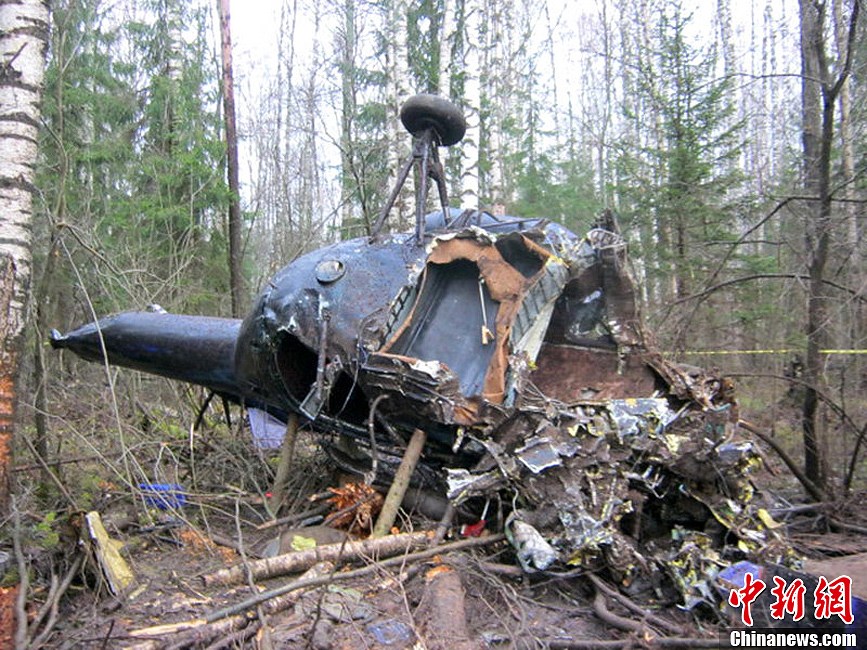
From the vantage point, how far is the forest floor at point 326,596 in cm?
346

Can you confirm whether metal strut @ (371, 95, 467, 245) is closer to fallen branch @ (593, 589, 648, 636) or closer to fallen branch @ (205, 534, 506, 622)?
fallen branch @ (205, 534, 506, 622)

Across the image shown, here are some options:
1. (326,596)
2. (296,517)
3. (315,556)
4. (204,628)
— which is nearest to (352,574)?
(326,596)

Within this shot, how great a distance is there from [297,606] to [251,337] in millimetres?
2116

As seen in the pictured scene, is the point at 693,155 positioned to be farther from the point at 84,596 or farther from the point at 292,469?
the point at 84,596

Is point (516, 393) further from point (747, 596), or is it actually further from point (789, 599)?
point (789, 599)

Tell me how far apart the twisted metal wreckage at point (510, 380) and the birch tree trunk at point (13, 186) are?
155 cm

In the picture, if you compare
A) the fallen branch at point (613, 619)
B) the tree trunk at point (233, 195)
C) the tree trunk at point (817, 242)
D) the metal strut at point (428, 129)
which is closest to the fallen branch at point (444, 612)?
the fallen branch at point (613, 619)

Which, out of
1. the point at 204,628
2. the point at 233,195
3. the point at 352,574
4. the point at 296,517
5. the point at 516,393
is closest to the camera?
the point at 204,628

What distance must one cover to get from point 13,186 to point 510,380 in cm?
333

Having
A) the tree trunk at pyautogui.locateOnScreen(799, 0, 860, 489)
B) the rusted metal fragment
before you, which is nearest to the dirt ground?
the tree trunk at pyautogui.locateOnScreen(799, 0, 860, 489)

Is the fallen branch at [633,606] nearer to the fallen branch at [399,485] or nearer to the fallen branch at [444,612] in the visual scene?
the fallen branch at [444,612]

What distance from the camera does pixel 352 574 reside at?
393 centimetres

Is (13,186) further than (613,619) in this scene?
Yes

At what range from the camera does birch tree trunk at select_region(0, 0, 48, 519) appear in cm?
410
